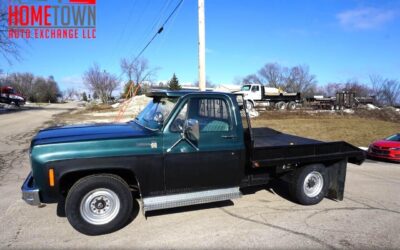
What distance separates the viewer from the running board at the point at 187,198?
4925 mm

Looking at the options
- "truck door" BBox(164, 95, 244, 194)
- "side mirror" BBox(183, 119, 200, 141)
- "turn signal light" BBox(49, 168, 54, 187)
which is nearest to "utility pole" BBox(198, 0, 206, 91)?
"truck door" BBox(164, 95, 244, 194)

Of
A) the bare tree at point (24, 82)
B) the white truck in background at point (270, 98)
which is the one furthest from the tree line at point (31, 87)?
the white truck in background at point (270, 98)

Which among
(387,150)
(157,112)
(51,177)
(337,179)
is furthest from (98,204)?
(387,150)

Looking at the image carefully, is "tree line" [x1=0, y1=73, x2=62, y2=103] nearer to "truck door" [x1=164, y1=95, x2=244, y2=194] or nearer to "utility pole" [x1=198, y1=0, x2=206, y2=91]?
"utility pole" [x1=198, y1=0, x2=206, y2=91]

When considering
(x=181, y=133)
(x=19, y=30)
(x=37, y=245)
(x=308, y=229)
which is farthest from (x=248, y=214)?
(x=19, y=30)

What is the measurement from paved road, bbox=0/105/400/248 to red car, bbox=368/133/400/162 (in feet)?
21.9

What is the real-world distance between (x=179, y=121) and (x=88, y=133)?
1328 millimetres

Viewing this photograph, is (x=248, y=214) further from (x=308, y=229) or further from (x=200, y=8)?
(x=200, y=8)

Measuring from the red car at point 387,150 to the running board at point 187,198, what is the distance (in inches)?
386

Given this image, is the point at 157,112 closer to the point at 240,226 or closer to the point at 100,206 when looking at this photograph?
the point at 100,206

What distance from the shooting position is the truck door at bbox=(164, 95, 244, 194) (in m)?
5.03

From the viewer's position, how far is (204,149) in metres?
5.20

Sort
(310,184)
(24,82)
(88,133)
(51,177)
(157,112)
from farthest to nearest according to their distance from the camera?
1. (24,82)
2. (310,184)
3. (157,112)
4. (88,133)
5. (51,177)

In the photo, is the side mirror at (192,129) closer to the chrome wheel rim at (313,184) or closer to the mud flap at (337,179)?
the chrome wheel rim at (313,184)
